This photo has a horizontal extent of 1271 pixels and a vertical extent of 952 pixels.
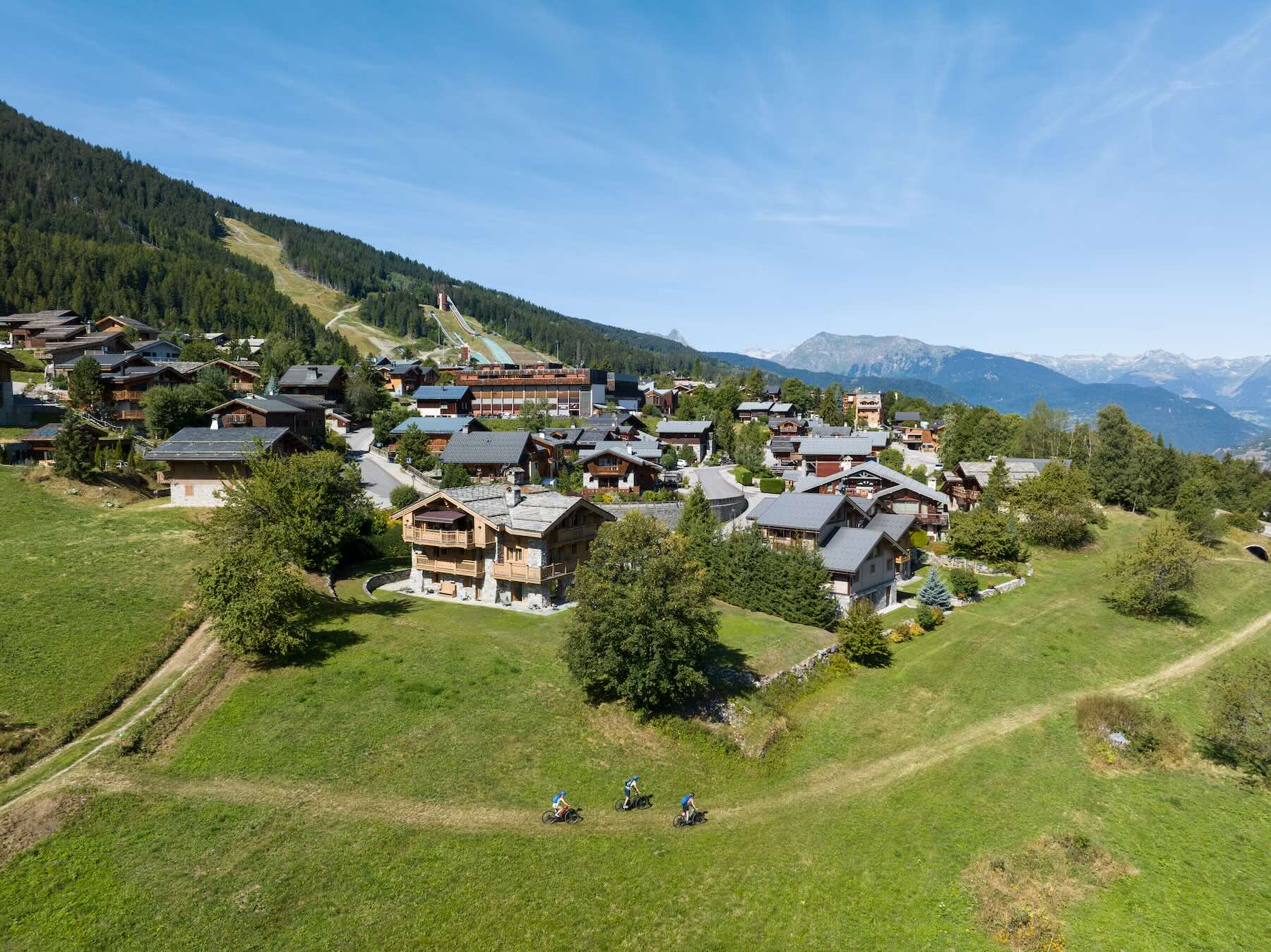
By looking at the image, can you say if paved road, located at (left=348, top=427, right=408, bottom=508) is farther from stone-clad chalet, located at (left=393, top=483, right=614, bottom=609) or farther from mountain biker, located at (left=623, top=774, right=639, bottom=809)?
mountain biker, located at (left=623, top=774, right=639, bottom=809)

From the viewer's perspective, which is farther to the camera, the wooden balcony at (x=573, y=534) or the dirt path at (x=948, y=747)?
the wooden balcony at (x=573, y=534)

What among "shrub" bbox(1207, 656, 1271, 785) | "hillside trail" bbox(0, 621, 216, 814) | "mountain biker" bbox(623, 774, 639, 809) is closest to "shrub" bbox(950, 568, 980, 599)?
"shrub" bbox(1207, 656, 1271, 785)

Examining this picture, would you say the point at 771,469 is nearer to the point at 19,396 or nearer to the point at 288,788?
the point at 288,788

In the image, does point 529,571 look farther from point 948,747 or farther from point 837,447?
point 837,447

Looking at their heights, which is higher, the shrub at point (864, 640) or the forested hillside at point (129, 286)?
the forested hillside at point (129, 286)

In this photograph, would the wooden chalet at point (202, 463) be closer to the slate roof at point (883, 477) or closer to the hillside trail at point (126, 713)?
the hillside trail at point (126, 713)

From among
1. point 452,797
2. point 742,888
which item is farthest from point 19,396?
point 742,888

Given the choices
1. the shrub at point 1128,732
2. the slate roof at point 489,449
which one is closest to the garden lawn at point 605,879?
the shrub at point 1128,732
